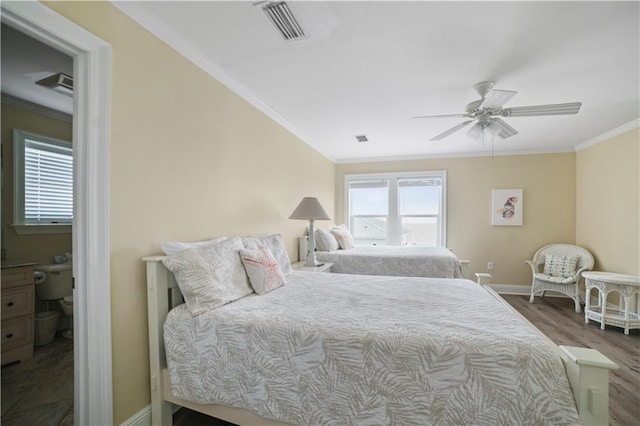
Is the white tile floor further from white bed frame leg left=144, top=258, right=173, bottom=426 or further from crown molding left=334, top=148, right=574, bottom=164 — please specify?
crown molding left=334, top=148, right=574, bottom=164

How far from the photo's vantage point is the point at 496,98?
237 centimetres

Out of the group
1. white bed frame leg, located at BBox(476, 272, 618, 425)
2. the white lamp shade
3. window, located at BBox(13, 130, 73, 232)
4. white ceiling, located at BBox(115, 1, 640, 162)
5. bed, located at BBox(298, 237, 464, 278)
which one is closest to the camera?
white bed frame leg, located at BBox(476, 272, 618, 425)

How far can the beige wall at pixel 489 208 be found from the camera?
477 centimetres

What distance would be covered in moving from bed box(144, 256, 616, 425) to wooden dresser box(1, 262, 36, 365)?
1688 millimetres

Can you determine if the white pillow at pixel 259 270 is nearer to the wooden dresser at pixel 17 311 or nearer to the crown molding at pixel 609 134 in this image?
the wooden dresser at pixel 17 311

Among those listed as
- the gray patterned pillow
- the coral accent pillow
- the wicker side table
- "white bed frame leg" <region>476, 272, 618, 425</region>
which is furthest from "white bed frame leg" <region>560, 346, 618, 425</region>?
the gray patterned pillow

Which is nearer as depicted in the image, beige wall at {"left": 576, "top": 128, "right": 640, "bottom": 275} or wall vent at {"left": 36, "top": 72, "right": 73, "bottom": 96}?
wall vent at {"left": 36, "top": 72, "right": 73, "bottom": 96}

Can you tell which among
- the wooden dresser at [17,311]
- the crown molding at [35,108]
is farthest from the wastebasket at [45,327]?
the crown molding at [35,108]

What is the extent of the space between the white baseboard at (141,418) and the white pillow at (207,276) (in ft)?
2.27

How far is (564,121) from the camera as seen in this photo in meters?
3.48

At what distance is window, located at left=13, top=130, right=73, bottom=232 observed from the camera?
9.38ft

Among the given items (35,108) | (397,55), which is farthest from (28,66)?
(397,55)

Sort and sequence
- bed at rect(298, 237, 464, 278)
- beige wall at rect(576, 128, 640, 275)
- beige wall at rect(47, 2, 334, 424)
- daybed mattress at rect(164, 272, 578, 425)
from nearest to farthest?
daybed mattress at rect(164, 272, 578, 425) → beige wall at rect(47, 2, 334, 424) → beige wall at rect(576, 128, 640, 275) → bed at rect(298, 237, 464, 278)

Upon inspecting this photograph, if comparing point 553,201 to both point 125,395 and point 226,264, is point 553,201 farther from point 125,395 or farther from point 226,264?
point 125,395
